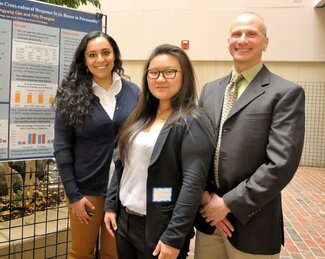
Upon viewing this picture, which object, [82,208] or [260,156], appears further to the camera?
[82,208]

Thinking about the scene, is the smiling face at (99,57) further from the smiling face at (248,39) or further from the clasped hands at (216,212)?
the clasped hands at (216,212)

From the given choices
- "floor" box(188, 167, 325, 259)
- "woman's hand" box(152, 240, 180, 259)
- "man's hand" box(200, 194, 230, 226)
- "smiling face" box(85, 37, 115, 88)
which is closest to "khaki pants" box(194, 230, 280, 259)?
"man's hand" box(200, 194, 230, 226)

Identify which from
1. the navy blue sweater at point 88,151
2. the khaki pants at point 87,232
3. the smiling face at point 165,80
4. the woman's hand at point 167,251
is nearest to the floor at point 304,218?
the khaki pants at point 87,232

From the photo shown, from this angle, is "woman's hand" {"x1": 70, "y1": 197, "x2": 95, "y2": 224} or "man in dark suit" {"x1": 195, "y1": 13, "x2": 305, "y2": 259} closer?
"man in dark suit" {"x1": 195, "y1": 13, "x2": 305, "y2": 259}

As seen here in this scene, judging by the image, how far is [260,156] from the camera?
1.52 m

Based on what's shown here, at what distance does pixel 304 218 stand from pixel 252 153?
3.42 meters

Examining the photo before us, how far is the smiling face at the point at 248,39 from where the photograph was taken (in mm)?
1562

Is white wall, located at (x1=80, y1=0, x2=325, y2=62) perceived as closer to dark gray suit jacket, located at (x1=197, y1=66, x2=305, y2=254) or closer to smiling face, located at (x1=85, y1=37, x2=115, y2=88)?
smiling face, located at (x1=85, y1=37, x2=115, y2=88)

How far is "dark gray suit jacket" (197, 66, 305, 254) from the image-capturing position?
1.44m

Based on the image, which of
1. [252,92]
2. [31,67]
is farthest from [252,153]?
[31,67]

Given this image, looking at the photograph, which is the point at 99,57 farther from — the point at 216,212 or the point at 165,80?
the point at 216,212

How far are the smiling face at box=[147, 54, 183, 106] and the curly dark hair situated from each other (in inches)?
22.4

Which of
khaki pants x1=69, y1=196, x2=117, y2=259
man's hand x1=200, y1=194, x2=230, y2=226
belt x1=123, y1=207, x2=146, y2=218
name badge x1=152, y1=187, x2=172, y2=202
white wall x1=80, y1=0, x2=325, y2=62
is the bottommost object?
khaki pants x1=69, y1=196, x2=117, y2=259

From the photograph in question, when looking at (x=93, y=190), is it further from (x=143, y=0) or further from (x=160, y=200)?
(x=143, y=0)
